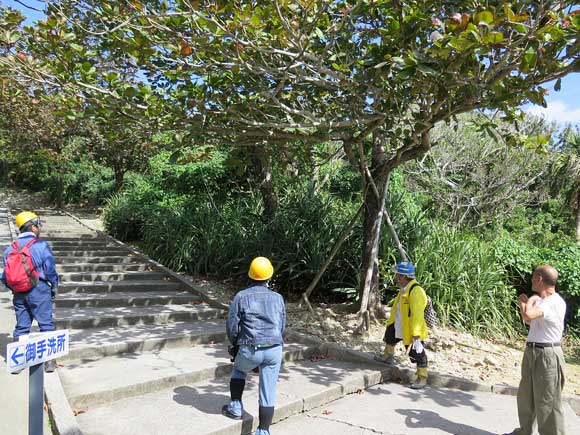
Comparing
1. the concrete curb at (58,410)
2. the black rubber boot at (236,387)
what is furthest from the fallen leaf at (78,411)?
the black rubber boot at (236,387)

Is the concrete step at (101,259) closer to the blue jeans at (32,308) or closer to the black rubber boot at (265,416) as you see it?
the blue jeans at (32,308)

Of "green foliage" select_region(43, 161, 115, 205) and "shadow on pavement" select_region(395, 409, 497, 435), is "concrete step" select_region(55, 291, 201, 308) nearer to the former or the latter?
"shadow on pavement" select_region(395, 409, 497, 435)

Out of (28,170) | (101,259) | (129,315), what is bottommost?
(129,315)

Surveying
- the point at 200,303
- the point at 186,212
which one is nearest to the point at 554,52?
the point at 200,303

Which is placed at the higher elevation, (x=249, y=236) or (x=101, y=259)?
(x=249, y=236)

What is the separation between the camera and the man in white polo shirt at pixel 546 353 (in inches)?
156

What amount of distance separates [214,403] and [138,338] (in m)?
2.04

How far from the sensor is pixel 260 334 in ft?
13.0

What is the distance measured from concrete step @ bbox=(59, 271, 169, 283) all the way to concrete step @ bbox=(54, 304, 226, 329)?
5.88 ft

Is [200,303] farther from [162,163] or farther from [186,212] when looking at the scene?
[162,163]

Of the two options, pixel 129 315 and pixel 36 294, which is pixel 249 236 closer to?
pixel 129 315

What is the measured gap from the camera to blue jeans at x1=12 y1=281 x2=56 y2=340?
16.0 ft

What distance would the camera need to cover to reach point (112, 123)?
662 centimetres

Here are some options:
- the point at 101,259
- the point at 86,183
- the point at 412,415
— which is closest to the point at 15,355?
the point at 412,415
